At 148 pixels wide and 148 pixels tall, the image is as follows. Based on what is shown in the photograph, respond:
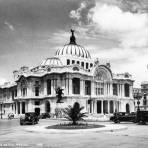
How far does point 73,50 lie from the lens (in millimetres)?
89750

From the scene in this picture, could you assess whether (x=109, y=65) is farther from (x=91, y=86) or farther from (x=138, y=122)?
(x=138, y=122)

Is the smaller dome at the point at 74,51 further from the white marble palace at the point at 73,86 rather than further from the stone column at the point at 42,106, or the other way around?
the stone column at the point at 42,106

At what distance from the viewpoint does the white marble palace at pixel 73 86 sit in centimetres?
7481

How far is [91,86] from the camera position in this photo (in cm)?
7862

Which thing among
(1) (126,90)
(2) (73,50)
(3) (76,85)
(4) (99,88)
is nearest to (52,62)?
(2) (73,50)

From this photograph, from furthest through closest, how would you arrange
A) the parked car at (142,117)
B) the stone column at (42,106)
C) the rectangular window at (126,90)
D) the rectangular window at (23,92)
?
the rectangular window at (126,90)
the rectangular window at (23,92)
the stone column at (42,106)
the parked car at (142,117)

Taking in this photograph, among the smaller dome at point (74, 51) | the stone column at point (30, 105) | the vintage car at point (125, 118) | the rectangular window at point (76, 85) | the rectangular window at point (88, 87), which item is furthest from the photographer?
the smaller dome at point (74, 51)

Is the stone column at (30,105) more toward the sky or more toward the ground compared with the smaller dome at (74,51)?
more toward the ground

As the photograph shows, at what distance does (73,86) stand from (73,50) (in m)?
17.3

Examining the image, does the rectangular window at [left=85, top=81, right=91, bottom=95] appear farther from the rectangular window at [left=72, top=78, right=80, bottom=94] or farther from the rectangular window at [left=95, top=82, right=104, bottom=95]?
the rectangular window at [left=72, top=78, right=80, bottom=94]

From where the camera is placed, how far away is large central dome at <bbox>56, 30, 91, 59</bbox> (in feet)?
292

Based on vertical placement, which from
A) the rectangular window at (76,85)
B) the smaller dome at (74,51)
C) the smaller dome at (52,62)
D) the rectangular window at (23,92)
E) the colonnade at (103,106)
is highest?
the smaller dome at (74,51)

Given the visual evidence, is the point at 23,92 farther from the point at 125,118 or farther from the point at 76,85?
the point at 125,118

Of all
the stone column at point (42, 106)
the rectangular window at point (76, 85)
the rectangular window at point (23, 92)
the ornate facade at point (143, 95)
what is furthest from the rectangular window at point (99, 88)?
the ornate facade at point (143, 95)
